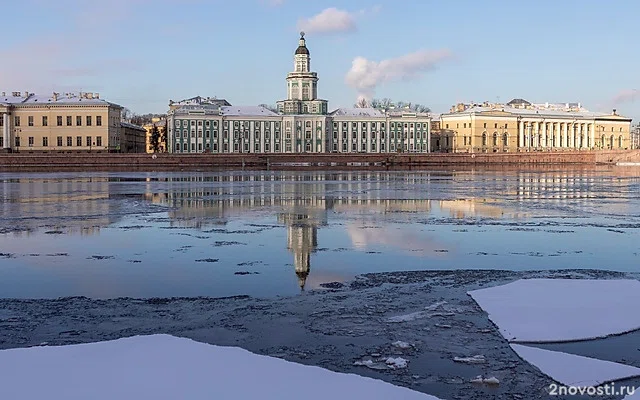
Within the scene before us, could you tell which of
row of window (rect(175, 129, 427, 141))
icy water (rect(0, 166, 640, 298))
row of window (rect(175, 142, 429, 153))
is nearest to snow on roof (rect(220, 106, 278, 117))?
row of window (rect(175, 129, 427, 141))

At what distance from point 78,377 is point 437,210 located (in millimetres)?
16614

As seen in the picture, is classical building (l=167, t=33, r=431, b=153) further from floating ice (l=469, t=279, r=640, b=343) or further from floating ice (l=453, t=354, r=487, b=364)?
floating ice (l=453, t=354, r=487, b=364)

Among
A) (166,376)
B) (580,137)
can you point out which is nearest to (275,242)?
(166,376)

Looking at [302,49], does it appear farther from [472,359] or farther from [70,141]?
[472,359]

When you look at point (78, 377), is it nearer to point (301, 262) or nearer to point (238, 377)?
point (238, 377)

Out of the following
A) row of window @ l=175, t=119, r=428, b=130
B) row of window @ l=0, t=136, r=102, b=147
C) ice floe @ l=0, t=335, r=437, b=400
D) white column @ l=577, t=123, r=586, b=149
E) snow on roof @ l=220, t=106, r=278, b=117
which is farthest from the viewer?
white column @ l=577, t=123, r=586, b=149

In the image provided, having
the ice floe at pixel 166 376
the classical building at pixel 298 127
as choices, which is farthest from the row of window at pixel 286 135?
the ice floe at pixel 166 376

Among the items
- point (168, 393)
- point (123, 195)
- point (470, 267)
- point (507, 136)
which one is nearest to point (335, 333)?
point (168, 393)

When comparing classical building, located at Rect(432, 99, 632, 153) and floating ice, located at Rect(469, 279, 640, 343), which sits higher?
classical building, located at Rect(432, 99, 632, 153)

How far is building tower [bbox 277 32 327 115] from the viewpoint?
107 m

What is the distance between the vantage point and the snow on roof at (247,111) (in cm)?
10706

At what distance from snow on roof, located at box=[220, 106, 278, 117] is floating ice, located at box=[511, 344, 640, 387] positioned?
101m

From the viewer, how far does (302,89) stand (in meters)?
108

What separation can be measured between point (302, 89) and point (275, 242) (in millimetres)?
95091
